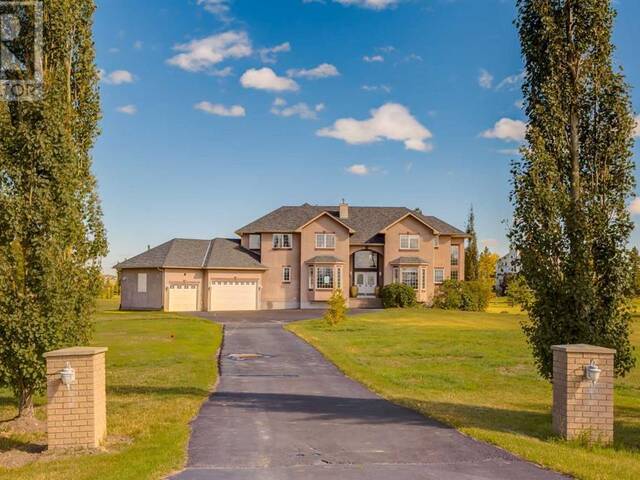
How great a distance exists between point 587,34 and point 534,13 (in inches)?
49.9

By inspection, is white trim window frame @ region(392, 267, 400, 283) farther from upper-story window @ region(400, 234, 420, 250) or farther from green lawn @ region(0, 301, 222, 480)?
green lawn @ region(0, 301, 222, 480)

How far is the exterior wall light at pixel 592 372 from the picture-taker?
10577mm

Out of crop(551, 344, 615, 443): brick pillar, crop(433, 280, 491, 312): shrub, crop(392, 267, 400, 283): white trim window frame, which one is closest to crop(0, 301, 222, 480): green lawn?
crop(551, 344, 615, 443): brick pillar

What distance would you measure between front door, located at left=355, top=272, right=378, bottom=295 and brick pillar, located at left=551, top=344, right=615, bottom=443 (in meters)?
43.6

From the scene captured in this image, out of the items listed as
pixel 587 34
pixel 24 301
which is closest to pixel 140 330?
pixel 24 301

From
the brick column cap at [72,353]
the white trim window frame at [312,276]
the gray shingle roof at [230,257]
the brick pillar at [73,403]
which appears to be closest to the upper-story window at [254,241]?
the gray shingle roof at [230,257]

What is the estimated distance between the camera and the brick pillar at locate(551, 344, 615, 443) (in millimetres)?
10742

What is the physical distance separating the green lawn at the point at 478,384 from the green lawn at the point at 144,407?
181 inches

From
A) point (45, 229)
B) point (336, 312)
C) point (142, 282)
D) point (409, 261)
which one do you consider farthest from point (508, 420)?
point (142, 282)

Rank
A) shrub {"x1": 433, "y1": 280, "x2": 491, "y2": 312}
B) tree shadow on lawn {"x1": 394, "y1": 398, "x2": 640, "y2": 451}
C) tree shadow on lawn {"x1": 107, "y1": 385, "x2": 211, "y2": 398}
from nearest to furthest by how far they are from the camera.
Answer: tree shadow on lawn {"x1": 394, "y1": 398, "x2": 640, "y2": 451} → tree shadow on lawn {"x1": 107, "y1": 385, "x2": 211, "y2": 398} → shrub {"x1": 433, "y1": 280, "x2": 491, "y2": 312}

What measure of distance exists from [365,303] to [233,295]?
11.2m

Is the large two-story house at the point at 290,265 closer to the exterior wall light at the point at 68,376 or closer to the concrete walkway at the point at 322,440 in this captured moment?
the concrete walkway at the point at 322,440

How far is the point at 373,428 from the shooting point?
11250 millimetres

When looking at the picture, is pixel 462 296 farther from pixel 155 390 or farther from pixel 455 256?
pixel 155 390
